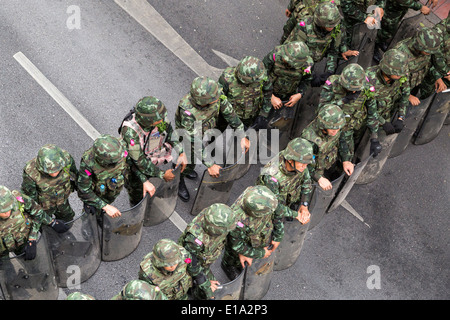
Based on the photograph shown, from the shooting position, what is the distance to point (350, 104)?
9.86 metres

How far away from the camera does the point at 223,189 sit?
32.6 feet

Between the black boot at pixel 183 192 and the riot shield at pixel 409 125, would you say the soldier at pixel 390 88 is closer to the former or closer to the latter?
the riot shield at pixel 409 125

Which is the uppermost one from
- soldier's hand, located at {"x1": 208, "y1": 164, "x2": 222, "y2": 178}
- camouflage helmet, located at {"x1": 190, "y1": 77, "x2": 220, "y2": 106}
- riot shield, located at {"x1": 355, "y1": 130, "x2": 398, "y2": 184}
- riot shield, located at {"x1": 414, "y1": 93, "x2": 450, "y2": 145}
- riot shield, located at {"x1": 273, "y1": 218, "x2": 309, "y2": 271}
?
camouflage helmet, located at {"x1": 190, "y1": 77, "x2": 220, "y2": 106}

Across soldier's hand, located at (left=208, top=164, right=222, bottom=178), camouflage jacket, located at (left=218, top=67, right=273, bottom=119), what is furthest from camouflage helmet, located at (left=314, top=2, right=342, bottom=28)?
soldier's hand, located at (left=208, top=164, right=222, bottom=178)

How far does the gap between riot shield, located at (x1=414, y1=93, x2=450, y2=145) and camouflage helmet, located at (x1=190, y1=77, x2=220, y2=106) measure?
386 cm

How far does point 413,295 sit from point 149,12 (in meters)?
6.76

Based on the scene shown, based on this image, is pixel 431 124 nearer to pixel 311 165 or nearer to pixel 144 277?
pixel 311 165

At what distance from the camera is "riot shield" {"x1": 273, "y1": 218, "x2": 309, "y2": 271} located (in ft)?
30.1

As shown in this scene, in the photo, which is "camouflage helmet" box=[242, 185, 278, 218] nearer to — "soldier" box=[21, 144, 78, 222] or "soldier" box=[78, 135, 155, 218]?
"soldier" box=[78, 135, 155, 218]

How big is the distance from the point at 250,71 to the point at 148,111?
1.62 m

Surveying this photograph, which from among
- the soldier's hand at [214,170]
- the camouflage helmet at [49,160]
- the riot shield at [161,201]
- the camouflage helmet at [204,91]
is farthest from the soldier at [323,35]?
the camouflage helmet at [49,160]

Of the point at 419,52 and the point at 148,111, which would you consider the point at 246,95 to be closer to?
the point at 148,111

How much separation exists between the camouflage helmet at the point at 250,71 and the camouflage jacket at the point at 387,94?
5.61 ft
